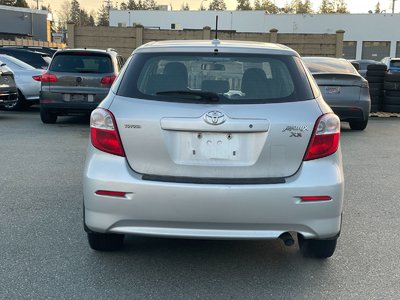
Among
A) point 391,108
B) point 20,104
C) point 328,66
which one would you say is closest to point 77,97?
point 20,104

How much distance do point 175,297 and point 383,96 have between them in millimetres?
12332

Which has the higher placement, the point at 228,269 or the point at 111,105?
the point at 111,105

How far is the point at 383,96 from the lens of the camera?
14281 millimetres

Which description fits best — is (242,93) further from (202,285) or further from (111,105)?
(202,285)

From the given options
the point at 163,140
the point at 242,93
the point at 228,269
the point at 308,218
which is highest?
the point at 242,93

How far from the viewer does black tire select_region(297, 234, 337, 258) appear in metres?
3.94

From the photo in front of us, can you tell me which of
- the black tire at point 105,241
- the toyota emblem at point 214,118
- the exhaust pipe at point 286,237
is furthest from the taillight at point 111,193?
the exhaust pipe at point 286,237

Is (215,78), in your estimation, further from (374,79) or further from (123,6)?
(123,6)

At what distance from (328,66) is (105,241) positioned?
8.75m

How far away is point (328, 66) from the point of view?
A: 11.6 meters

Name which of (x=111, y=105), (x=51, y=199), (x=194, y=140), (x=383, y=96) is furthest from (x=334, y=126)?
(x=383, y=96)

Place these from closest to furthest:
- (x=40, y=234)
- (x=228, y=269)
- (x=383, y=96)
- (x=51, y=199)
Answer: (x=228, y=269) < (x=40, y=234) < (x=51, y=199) < (x=383, y=96)

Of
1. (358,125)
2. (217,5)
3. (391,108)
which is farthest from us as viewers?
(217,5)

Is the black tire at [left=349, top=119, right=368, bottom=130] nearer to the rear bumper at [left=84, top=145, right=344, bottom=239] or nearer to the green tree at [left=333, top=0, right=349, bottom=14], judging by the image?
the rear bumper at [left=84, top=145, right=344, bottom=239]
